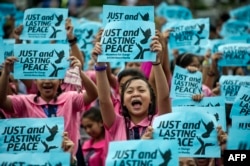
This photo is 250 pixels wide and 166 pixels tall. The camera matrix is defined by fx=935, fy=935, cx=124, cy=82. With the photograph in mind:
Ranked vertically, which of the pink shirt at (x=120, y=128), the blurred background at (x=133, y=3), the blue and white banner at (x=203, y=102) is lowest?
the pink shirt at (x=120, y=128)

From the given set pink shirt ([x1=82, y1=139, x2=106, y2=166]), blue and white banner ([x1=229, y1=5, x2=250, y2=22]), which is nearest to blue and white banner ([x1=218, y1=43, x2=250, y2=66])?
pink shirt ([x1=82, y1=139, x2=106, y2=166])

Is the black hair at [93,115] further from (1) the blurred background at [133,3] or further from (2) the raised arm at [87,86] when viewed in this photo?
(1) the blurred background at [133,3]

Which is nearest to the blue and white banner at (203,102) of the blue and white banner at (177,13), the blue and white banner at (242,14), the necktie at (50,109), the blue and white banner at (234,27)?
the necktie at (50,109)

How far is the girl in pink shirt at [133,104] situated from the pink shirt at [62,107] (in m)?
0.53

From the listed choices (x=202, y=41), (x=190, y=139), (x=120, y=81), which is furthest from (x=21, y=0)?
(x=190, y=139)

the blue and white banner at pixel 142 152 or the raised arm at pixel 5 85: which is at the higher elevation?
the raised arm at pixel 5 85

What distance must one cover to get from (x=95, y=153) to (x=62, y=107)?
1.53 meters

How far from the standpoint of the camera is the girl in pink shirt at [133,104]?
7.85 meters

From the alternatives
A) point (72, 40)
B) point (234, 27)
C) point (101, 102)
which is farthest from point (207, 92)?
point (234, 27)

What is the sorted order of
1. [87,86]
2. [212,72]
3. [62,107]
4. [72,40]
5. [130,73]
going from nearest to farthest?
[87,86] → [62,107] → [130,73] → [72,40] → [212,72]

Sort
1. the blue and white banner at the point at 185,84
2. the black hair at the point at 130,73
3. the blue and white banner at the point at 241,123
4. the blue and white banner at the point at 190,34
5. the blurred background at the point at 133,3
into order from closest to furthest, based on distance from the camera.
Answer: the blue and white banner at the point at 241,123, the black hair at the point at 130,73, the blue and white banner at the point at 185,84, the blue and white banner at the point at 190,34, the blurred background at the point at 133,3

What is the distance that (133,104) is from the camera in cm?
798

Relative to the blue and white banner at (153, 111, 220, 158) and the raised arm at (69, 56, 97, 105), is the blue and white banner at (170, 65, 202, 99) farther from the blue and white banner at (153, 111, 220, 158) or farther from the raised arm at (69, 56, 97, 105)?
the blue and white banner at (153, 111, 220, 158)

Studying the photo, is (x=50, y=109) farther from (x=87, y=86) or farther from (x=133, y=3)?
(x=133, y=3)
